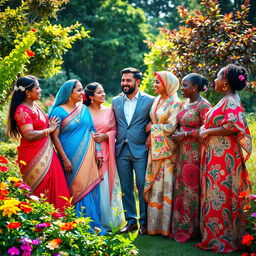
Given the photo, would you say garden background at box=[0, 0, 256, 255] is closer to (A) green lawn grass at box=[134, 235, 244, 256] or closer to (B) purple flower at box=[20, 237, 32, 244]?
(A) green lawn grass at box=[134, 235, 244, 256]

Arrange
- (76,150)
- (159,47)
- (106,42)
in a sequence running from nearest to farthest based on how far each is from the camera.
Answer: (76,150) → (159,47) → (106,42)

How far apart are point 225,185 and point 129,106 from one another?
1913 millimetres

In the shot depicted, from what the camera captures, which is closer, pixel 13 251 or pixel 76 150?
pixel 13 251

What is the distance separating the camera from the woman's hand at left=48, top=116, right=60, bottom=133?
5.21 meters

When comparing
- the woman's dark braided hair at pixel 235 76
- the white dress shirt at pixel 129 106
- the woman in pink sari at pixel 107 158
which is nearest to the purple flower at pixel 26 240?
the woman in pink sari at pixel 107 158

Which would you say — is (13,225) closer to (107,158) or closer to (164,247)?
(164,247)

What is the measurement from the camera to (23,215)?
3.51m

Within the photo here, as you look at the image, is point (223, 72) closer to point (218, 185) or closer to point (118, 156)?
point (218, 185)

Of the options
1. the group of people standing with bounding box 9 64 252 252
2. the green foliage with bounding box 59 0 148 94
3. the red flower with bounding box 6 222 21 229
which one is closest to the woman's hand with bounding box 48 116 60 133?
the group of people standing with bounding box 9 64 252 252

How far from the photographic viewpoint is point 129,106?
19.8 ft

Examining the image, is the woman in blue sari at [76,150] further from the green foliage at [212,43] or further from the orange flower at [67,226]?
the green foliage at [212,43]

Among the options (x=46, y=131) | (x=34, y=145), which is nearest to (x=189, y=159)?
(x=46, y=131)

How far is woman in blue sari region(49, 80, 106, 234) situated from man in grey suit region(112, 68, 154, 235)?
0.52m

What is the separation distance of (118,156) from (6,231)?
2.85m
